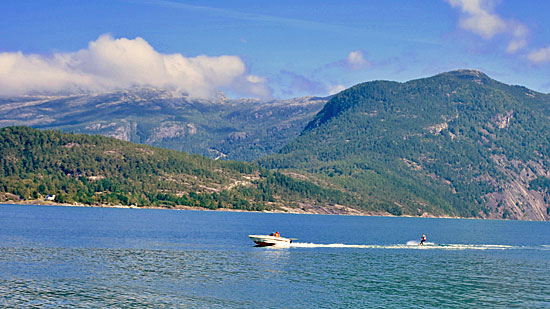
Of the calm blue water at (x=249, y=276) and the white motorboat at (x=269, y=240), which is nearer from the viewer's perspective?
the calm blue water at (x=249, y=276)

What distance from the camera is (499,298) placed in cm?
11050

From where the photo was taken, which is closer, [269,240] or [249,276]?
[249,276]

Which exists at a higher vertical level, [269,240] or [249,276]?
[269,240]

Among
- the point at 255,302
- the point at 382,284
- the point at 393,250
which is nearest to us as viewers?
the point at 255,302

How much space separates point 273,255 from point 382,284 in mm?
48349

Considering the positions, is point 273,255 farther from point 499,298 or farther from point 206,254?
point 499,298

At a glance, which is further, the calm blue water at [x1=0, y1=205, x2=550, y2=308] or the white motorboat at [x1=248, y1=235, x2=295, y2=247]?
the white motorboat at [x1=248, y1=235, x2=295, y2=247]

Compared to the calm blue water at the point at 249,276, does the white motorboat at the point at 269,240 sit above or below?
above

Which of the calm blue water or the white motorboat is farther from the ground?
the white motorboat

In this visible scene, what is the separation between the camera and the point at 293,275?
423ft

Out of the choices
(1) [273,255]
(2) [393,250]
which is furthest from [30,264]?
(2) [393,250]

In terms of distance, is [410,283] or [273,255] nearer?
[410,283]

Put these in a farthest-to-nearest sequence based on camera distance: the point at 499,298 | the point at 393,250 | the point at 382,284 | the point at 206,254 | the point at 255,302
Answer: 1. the point at 393,250
2. the point at 206,254
3. the point at 382,284
4. the point at 499,298
5. the point at 255,302

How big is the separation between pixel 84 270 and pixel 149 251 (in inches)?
1582
